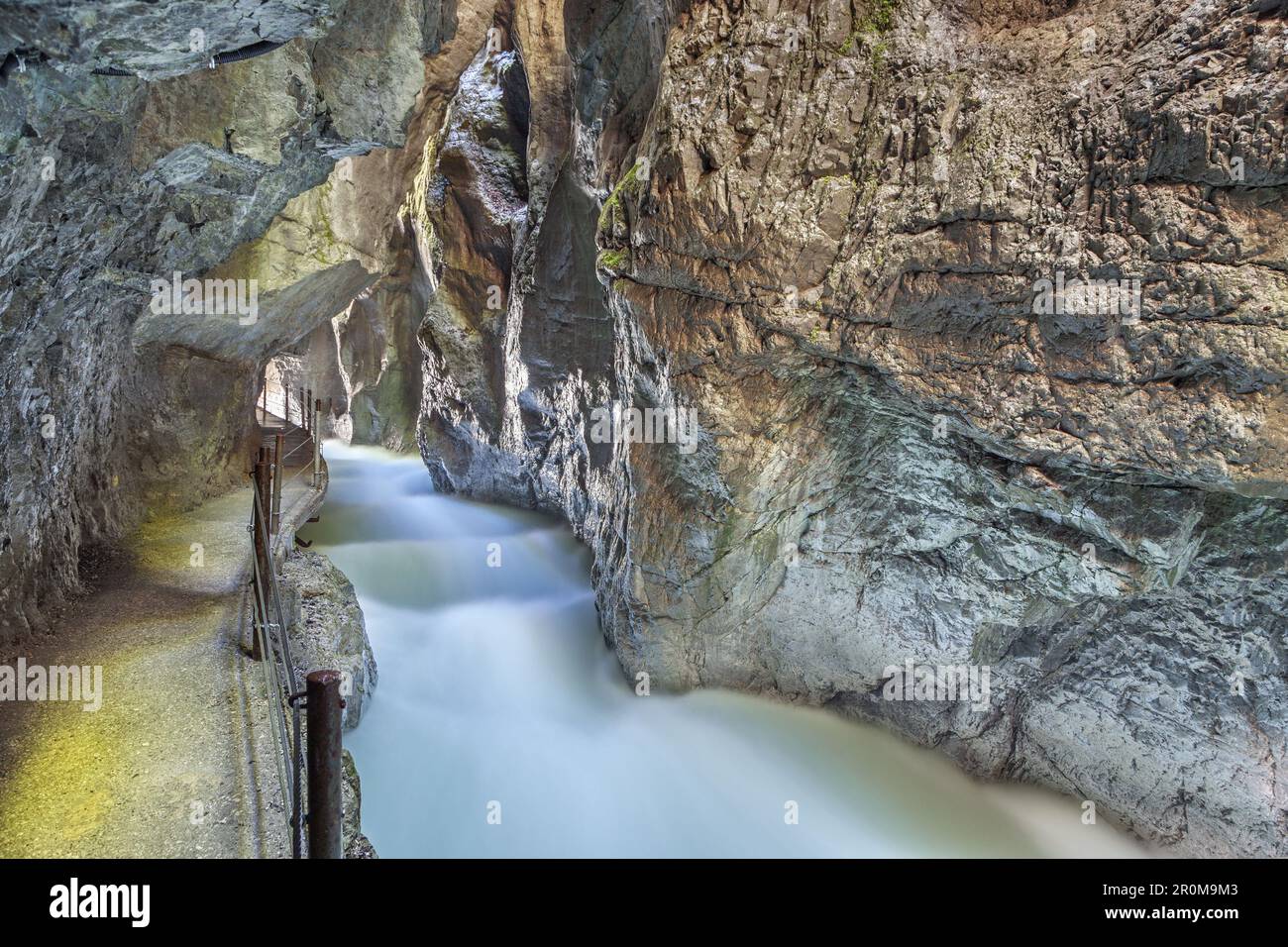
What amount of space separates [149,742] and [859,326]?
680cm

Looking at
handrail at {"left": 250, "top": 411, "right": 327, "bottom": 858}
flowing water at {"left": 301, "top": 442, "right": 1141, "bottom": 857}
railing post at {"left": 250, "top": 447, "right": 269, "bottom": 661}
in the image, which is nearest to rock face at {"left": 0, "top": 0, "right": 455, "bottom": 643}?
railing post at {"left": 250, "top": 447, "right": 269, "bottom": 661}

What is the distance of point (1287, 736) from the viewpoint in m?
6.69

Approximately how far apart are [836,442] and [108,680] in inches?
291

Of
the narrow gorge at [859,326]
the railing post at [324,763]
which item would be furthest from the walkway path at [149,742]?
the railing post at [324,763]

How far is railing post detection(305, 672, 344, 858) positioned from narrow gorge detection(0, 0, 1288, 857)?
357 cm

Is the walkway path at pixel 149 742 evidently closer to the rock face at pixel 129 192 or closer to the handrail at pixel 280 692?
the handrail at pixel 280 692

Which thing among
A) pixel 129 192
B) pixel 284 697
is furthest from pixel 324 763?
pixel 129 192

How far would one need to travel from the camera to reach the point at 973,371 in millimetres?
6105

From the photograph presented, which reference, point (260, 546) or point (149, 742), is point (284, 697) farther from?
point (260, 546)

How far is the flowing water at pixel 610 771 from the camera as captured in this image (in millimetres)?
7805

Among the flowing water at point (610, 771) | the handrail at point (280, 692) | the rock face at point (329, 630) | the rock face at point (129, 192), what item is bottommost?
the flowing water at point (610, 771)

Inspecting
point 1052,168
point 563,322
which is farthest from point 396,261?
point 1052,168

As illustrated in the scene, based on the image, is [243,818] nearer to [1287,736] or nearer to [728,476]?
[728,476]

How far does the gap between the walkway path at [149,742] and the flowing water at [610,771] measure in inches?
113
